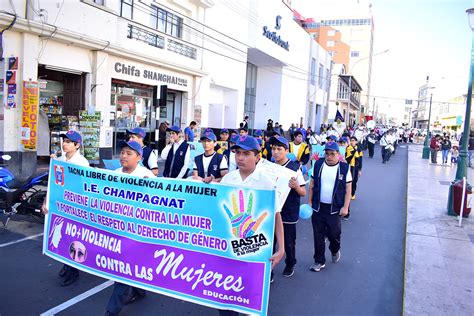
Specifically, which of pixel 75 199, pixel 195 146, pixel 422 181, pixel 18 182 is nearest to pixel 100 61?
pixel 195 146

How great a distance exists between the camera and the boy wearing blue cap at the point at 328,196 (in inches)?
216

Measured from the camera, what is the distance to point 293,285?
5109 millimetres

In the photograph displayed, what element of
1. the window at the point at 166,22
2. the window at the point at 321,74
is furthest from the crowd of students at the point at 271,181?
the window at the point at 321,74

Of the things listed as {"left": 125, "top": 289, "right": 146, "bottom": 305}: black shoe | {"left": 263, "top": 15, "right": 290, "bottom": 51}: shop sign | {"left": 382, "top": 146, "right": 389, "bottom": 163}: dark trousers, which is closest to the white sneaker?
{"left": 125, "top": 289, "right": 146, "bottom": 305}: black shoe

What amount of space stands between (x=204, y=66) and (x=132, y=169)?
55.5ft

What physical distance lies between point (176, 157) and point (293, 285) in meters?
3.30

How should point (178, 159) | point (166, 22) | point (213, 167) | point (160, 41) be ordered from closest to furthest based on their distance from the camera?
point (213, 167) < point (178, 159) < point (160, 41) < point (166, 22)

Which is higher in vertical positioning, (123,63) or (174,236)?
(123,63)

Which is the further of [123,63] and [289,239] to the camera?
[123,63]

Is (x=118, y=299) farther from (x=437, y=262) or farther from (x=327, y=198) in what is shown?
(x=437, y=262)

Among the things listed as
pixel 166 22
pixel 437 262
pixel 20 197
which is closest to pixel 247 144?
pixel 437 262

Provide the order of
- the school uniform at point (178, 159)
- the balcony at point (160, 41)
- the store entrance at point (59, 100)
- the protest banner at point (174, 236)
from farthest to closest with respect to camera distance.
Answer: the balcony at point (160, 41)
the store entrance at point (59, 100)
the school uniform at point (178, 159)
the protest banner at point (174, 236)

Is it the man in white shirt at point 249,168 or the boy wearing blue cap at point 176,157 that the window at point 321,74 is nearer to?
the boy wearing blue cap at point 176,157

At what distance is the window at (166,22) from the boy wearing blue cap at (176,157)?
10630 mm
